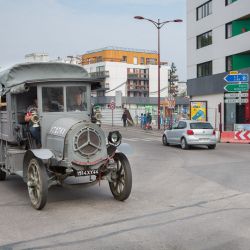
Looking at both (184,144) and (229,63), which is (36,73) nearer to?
(184,144)

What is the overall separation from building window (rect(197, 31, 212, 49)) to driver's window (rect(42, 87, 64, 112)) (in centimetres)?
3446

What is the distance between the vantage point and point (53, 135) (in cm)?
873

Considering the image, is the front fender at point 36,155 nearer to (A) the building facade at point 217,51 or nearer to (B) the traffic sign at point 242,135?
(B) the traffic sign at point 242,135

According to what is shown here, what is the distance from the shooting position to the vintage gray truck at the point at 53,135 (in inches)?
326

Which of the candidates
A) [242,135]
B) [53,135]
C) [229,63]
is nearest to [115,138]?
[53,135]

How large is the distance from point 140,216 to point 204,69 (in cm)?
3656

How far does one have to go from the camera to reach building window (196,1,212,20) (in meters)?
41.7

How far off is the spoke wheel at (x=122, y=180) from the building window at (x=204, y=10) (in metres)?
35.2

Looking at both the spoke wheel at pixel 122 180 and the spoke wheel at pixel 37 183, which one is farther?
the spoke wheel at pixel 122 180

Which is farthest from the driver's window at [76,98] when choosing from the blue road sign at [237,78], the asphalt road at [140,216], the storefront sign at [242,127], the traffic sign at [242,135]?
the storefront sign at [242,127]

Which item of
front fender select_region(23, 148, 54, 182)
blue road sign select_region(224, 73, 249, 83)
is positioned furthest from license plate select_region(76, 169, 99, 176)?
blue road sign select_region(224, 73, 249, 83)

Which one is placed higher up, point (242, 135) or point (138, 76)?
point (138, 76)

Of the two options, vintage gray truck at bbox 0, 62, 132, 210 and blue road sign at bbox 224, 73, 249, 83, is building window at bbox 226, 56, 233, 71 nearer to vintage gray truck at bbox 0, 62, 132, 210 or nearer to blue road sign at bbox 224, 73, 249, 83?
blue road sign at bbox 224, 73, 249, 83

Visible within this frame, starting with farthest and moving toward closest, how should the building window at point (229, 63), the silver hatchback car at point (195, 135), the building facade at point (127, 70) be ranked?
1. the building facade at point (127, 70)
2. the building window at point (229, 63)
3. the silver hatchback car at point (195, 135)
